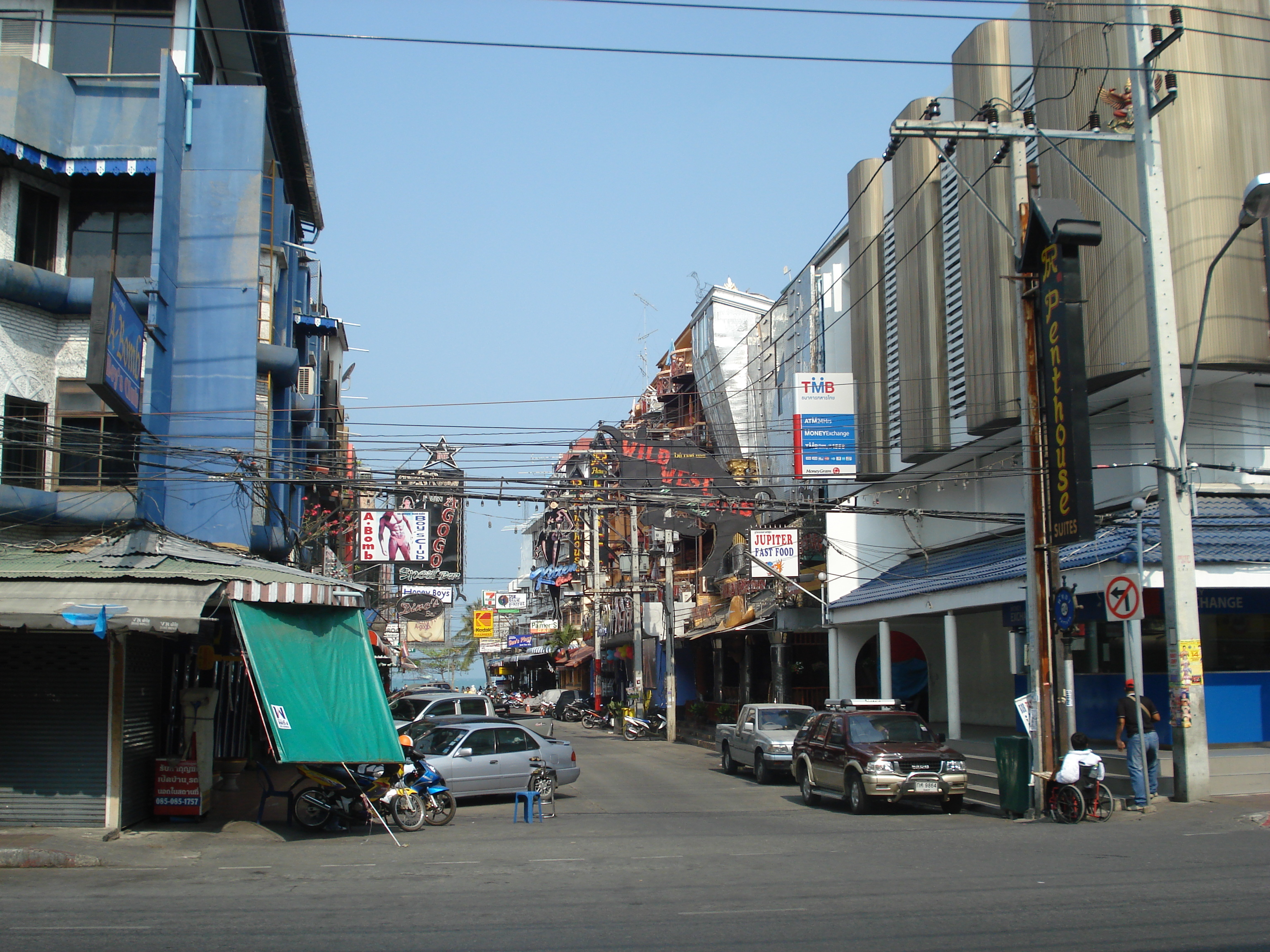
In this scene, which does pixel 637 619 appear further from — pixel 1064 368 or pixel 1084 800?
pixel 1064 368

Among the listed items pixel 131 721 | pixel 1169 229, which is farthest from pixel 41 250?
pixel 1169 229

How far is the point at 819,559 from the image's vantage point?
3356 centimetres

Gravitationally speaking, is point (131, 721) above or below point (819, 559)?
below

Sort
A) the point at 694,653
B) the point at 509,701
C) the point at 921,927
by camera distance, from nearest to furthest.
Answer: the point at 921,927, the point at 694,653, the point at 509,701

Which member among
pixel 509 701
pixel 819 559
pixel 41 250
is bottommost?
pixel 509 701

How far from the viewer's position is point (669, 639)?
3928 centimetres

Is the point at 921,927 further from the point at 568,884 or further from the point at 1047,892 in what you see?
the point at 568,884

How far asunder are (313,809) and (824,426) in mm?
17543

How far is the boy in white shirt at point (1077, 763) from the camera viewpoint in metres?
15.2

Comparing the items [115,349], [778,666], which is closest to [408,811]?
[115,349]

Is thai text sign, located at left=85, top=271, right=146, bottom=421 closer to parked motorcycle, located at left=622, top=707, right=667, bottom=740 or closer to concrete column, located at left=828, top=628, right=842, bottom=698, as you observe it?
concrete column, located at left=828, top=628, right=842, bottom=698

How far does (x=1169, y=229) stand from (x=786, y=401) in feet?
62.3

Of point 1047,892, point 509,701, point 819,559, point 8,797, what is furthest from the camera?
point 509,701

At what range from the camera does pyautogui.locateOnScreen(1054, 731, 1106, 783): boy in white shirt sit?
50.0ft
